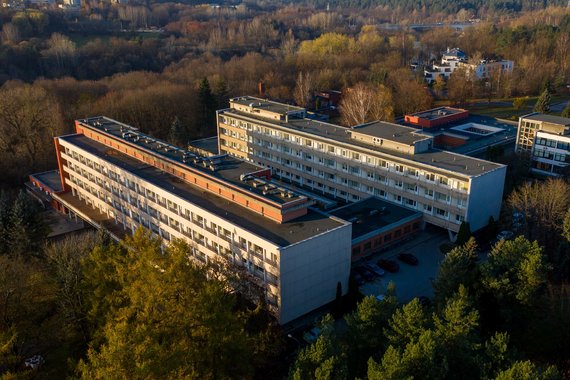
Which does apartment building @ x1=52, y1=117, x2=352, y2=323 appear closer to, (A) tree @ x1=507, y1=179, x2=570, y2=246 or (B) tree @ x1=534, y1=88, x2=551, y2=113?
(A) tree @ x1=507, y1=179, x2=570, y2=246

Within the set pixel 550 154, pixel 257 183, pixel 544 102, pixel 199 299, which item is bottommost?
pixel 550 154

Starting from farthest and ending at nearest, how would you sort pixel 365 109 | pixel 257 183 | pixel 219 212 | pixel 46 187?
pixel 365 109 < pixel 46 187 < pixel 257 183 < pixel 219 212

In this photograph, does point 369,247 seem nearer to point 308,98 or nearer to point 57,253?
point 57,253

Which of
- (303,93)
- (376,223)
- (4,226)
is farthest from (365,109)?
(4,226)

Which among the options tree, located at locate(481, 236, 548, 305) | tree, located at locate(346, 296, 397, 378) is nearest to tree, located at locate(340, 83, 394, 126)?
tree, located at locate(481, 236, 548, 305)

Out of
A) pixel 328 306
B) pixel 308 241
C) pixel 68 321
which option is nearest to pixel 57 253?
pixel 68 321

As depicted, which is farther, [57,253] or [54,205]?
[54,205]

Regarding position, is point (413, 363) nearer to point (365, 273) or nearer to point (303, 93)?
point (365, 273)

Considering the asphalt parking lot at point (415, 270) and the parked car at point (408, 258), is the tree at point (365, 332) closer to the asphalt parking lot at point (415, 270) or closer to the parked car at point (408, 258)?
the asphalt parking lot at point (415, 270)
